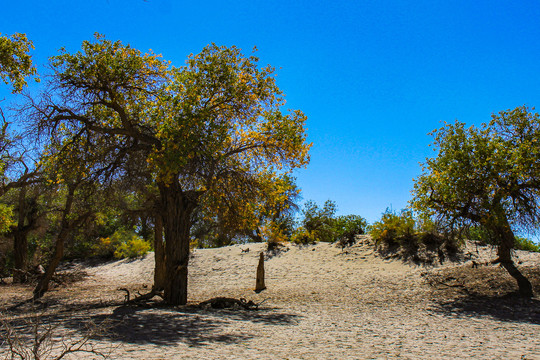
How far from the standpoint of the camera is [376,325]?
8.62 m

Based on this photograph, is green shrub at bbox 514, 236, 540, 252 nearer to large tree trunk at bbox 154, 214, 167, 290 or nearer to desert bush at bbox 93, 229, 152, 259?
large tree trunk at bbox 154, 214, 167, 290

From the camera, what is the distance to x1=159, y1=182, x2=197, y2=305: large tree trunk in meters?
11.6

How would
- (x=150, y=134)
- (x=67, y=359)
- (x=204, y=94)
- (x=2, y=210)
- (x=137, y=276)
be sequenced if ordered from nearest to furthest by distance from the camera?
(x=67, y=359) < (x=204, y=94) < (x=150, y=134) < (x=2, y=210) < (x=137, y=276)

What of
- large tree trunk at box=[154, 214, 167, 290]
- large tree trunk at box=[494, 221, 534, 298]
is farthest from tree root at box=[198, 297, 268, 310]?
large tree trunk at box=[494, 221, 534, 298]

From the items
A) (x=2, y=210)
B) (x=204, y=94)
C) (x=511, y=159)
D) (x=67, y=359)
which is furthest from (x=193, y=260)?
(x=67, y=359)

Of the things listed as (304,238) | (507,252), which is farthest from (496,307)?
(304,238)

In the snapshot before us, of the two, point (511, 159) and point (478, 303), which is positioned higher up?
point (511, 159)

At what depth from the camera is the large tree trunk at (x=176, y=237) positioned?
11.6m

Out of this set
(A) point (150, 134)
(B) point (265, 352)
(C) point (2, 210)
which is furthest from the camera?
(C) point (2, 210)

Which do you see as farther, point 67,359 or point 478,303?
point 478,303

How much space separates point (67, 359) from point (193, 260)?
16477 millimetres

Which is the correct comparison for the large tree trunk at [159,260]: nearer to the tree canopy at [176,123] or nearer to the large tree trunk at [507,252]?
the tree canopy at [176,123]

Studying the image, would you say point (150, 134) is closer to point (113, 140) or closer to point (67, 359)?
point (113, 140)

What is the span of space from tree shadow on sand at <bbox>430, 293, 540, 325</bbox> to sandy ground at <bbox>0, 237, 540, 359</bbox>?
25 millimetres
